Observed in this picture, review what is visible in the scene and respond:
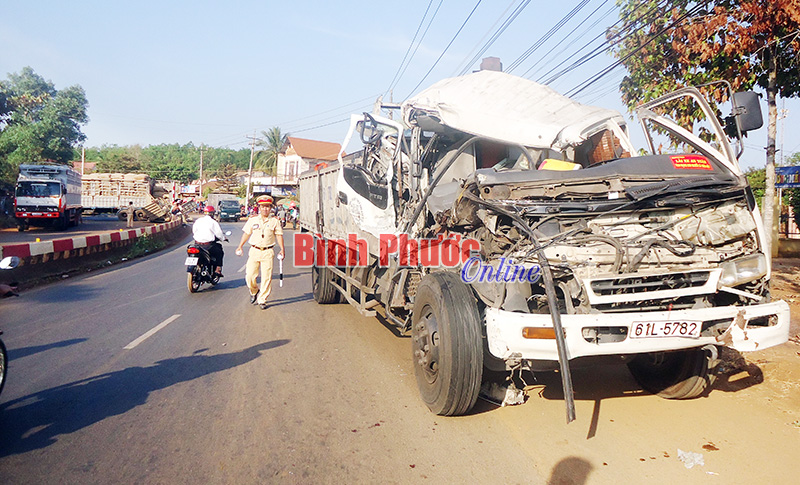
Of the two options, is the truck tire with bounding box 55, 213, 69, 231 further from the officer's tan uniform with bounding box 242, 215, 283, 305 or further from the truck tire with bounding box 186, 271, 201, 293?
the officer's tan uniform with bounding box 242, 215, 283, 305

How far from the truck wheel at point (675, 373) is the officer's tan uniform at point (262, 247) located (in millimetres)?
5447

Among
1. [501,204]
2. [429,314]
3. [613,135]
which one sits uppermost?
[613,135]

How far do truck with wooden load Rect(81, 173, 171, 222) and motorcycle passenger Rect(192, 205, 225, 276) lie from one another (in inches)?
1130

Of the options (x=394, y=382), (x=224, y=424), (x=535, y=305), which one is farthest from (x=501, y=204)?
(x=224, y=424)

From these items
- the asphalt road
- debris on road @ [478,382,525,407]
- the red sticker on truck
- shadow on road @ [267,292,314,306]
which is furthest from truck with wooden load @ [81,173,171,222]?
the red sticker on truck

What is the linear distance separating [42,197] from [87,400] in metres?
25.1

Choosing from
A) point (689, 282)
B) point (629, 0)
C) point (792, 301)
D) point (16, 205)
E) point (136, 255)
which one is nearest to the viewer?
point (689, 282)

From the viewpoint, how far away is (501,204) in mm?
3908

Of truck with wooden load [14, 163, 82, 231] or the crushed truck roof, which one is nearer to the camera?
the crushed truck roof

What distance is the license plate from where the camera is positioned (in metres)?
3.31

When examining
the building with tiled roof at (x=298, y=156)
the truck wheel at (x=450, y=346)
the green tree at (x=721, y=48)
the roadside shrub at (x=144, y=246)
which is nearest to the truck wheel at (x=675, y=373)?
the truck wheel at (x=450, y=346)

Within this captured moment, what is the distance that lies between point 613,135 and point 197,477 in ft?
15.9

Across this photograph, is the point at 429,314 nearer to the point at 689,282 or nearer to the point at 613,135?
the point at 689,282

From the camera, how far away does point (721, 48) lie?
24.7 ft
